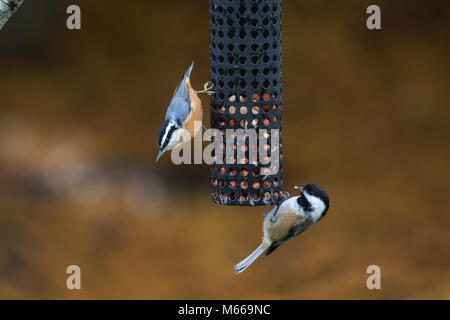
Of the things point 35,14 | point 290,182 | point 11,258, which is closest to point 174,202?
point 290,182

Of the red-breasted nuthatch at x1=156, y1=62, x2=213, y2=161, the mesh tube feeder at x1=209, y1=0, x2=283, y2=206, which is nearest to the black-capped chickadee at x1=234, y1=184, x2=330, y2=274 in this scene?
the mesh tube feeder at x1=209, y1=0, x2=283, y2=206

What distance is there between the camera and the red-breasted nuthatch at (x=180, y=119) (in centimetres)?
516

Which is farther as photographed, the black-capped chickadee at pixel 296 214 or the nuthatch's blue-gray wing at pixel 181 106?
the nuthatch's blue-gray wing at pixel 181 106

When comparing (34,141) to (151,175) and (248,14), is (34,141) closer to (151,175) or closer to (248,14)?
(151,175)

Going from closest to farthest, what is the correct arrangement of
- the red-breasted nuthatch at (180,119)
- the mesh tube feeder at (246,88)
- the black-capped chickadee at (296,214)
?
the mesh tube feeder at (246,88) < the black-capped chickadee at (296,214) < the red-breasted nuthatch at (180,119)

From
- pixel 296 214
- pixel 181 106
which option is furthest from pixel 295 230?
pixel 181 106

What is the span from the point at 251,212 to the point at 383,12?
2383 mm

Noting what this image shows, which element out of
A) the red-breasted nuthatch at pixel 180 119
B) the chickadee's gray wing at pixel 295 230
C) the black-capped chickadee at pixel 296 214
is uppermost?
the red-breasted nuthatch at pixel 180 119

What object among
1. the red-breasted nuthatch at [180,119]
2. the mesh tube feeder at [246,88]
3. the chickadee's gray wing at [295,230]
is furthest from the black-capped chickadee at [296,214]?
the red-breasted nuthatch at [180,119]

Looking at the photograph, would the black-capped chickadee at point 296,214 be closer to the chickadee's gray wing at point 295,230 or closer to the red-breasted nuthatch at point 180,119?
the chickadee's gray wing at point 295,230

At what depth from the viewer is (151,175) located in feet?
30.5

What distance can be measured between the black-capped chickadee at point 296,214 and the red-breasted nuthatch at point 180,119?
0.73m

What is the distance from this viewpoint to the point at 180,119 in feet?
17.0

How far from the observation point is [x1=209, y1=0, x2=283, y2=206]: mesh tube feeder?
4875 millimetres
